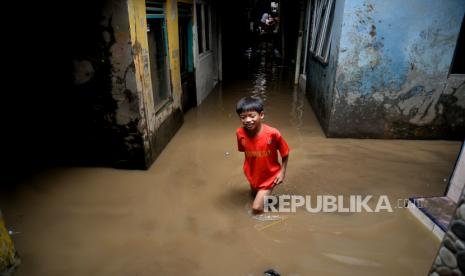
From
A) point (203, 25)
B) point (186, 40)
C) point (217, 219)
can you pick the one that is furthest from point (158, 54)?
point (203, 25)

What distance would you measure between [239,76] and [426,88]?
6.57 meters

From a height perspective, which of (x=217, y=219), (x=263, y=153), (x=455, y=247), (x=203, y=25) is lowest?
(x=217, y=219)

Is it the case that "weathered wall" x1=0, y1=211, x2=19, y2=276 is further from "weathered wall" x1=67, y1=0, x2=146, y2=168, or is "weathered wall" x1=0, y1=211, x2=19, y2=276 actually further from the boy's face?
the boy's face

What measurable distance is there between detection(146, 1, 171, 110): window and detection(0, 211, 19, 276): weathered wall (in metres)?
2.73

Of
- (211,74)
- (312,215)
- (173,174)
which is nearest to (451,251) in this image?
(312,215)

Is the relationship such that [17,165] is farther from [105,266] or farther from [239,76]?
[239,76]

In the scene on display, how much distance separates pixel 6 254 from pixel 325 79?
545 cm

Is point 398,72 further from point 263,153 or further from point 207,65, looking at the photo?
point 207,65

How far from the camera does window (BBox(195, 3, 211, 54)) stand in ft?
25.3

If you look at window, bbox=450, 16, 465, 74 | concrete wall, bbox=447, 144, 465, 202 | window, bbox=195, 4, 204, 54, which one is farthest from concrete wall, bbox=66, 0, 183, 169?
window, bbox=450, 16, 465, 74

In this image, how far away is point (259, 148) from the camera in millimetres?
3029

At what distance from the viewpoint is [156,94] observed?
4914 millimetres

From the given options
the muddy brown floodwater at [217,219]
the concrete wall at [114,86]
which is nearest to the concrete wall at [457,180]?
the muddy brown floodwater at [217,219]

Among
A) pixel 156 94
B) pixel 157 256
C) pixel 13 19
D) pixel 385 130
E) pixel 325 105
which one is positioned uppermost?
pixel 13 19
